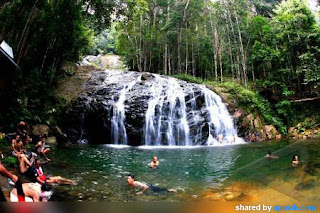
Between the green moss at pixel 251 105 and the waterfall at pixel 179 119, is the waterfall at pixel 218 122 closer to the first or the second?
the waterfall at pixel 179 119

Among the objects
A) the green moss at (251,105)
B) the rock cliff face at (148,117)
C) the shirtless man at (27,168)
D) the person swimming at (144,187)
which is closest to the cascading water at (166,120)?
the rock cliff face at (148,117)

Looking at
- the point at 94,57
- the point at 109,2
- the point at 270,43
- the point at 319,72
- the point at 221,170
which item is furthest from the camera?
the point at 94,57

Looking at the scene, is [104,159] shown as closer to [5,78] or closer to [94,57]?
[5,78]

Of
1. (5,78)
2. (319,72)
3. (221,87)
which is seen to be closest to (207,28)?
(221,87)

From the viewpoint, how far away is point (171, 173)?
7.96m

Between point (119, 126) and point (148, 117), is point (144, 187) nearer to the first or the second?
point (148, 117)

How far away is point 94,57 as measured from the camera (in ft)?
152

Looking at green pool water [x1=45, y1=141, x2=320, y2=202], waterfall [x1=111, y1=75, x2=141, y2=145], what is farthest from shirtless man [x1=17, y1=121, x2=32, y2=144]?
waterfall [x1=111, y1=75, x2=141, y2=145]

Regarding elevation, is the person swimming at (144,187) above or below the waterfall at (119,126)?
below

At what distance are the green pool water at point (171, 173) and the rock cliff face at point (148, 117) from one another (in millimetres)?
4164

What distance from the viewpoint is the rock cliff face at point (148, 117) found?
15195mm

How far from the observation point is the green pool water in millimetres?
5820

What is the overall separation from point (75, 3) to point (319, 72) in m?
17.0

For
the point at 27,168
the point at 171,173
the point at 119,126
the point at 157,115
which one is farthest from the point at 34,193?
the point at 157,115
